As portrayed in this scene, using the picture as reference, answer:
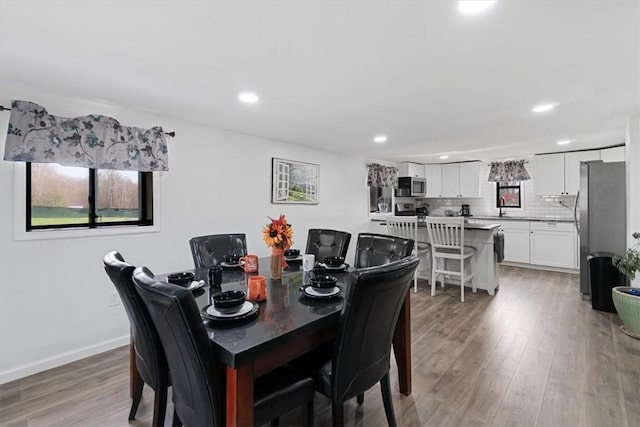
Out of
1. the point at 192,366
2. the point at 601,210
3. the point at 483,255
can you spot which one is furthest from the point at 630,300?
the point at 192,366

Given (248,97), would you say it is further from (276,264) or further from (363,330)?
(363,330)

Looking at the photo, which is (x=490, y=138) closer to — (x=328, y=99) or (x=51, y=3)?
(x=328, y=99)

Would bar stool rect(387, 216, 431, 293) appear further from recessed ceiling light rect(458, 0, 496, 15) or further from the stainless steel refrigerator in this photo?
recessed ceiling light rect(458, 0, 496, 15)

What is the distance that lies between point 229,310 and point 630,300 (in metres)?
3.61

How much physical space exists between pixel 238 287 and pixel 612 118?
4.18m

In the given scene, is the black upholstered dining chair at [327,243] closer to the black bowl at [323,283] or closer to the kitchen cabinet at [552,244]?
the black bowl at [323,283]

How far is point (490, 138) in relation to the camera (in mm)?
4285

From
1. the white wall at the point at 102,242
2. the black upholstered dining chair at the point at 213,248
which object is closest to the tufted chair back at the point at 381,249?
the black upholstered dining chair at the point at 213,248

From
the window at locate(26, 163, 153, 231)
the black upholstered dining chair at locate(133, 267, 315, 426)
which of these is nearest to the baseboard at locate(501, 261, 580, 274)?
the black upholstered dining chair at locate(133, 267, 315, 426)

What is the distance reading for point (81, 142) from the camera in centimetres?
254

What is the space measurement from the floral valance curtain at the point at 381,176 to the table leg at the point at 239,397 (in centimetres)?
512

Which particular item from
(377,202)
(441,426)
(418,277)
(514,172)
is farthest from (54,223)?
(514,172)

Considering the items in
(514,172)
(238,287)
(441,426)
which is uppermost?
(514,172)

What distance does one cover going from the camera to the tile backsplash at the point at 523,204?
5.98 metres
